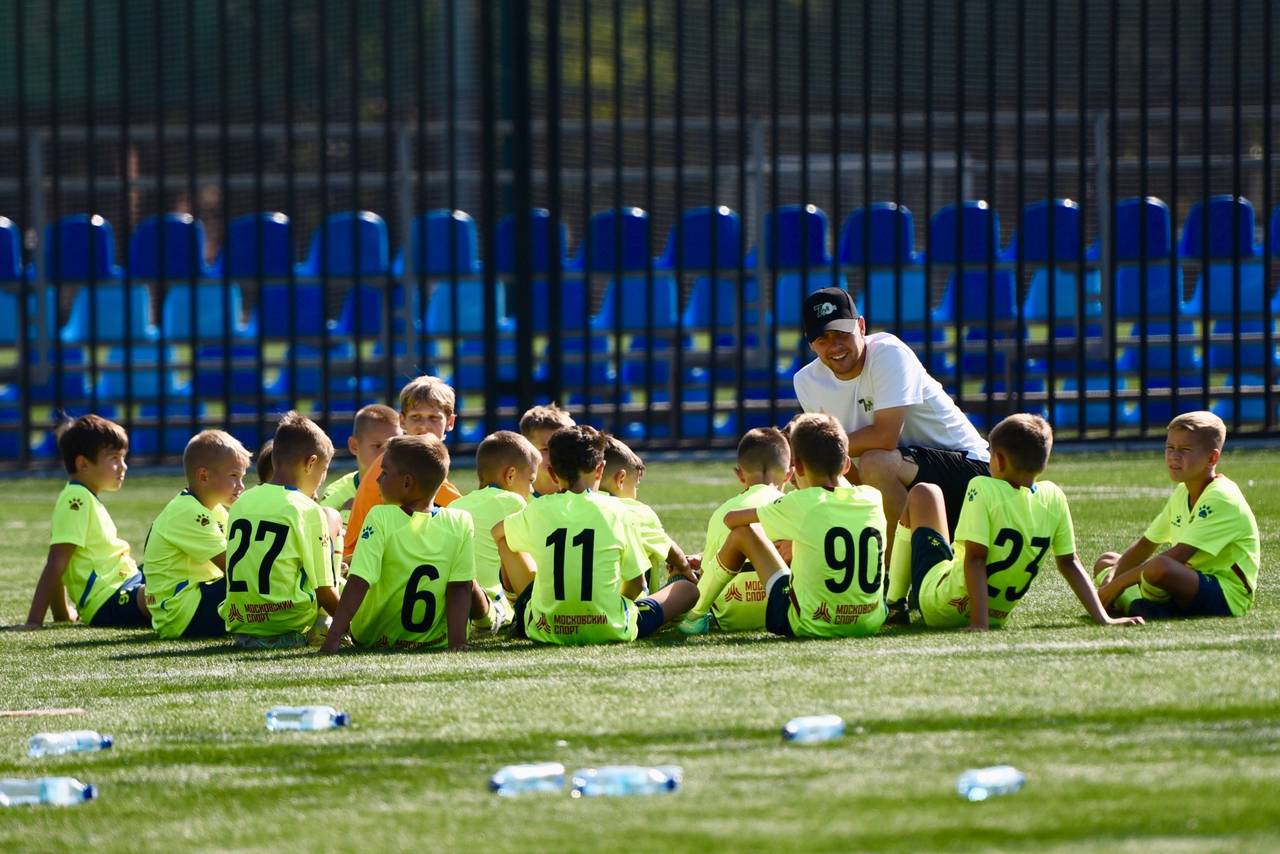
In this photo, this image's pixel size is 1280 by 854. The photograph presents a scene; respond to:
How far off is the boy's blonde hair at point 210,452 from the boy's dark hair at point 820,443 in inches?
81.3

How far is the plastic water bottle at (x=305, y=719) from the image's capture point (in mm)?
4637

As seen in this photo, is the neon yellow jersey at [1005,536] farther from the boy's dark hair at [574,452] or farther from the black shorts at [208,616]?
the black shorts at [208,616]

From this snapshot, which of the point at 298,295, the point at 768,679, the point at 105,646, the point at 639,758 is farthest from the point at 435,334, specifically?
the point at 639,758

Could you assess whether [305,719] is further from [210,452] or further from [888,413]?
[888,413]

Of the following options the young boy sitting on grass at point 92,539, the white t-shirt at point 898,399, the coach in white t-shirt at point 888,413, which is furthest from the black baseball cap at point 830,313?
the young boy sitting on grass at point 92,539

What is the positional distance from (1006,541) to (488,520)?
1893 millimetres

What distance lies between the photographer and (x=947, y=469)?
720cm

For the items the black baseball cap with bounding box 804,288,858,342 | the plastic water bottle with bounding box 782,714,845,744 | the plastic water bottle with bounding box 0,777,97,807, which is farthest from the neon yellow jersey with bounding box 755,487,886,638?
the plastic water bottle with bounding box 0,777,97,807

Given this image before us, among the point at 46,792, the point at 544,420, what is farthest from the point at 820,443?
the point at 46,792

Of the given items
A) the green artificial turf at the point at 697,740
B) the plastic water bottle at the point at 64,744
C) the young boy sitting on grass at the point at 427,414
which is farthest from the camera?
the young boy sitting on grass at the point at 427,414

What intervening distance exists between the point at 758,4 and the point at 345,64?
5438 mm

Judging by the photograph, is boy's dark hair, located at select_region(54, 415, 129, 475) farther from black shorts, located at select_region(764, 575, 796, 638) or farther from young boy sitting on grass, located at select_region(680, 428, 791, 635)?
black shorts, located at select_region(764, 575, 796, 638)

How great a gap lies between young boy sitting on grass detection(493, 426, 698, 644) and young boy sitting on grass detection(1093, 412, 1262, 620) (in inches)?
64.4

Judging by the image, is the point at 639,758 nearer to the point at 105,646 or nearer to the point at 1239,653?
the point at 1239,653
